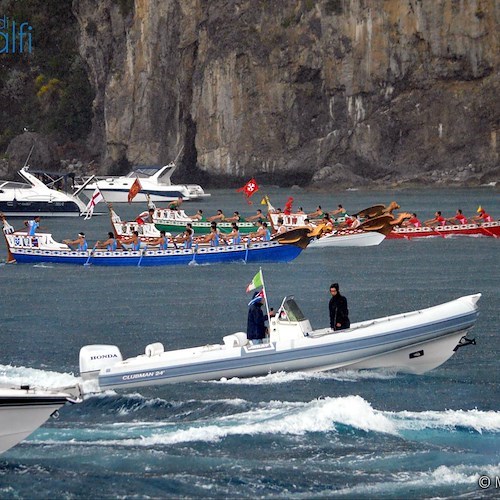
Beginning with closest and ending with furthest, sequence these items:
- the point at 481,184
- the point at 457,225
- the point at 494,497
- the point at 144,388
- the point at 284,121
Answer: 1. the point at 494,497
2. the point at 144,388
3. the point at 457,225
4. the point at 481,184
5. the point at 284,121

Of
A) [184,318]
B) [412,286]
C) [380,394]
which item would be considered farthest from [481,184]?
[380,394]

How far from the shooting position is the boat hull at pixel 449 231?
67.4 meters

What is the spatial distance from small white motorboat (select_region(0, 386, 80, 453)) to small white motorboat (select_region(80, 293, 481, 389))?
5.78 meters

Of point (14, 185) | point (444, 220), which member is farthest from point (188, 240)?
point (14, 185)

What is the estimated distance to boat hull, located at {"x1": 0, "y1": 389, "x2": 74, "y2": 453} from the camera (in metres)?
24.2

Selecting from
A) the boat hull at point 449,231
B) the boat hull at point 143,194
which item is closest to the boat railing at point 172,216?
the boat hull at point 449,231

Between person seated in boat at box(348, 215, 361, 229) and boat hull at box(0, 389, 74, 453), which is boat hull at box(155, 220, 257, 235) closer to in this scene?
person seated in boat at box(348, 215, 361, 229)

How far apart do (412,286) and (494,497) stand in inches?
1029

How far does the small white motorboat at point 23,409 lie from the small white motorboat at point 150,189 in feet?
270

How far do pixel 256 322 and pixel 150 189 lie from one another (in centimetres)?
7963

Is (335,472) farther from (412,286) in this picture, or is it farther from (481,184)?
(481,184)

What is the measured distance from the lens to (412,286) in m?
49.7

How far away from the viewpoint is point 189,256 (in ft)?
188

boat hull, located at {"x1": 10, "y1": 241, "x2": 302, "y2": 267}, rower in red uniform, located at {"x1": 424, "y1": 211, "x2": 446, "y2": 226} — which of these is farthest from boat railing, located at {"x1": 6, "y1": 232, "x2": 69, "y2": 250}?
rower in red uniform, located at {"x1": 424, "y1": 211, "x2": 446, "y2": 226}
